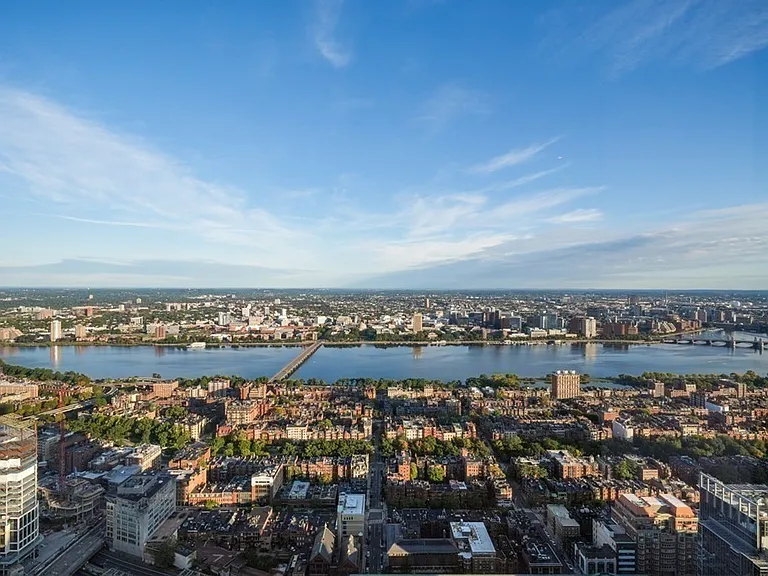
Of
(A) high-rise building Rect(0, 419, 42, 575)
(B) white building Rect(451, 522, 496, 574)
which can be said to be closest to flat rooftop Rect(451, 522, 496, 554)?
(B) white building Rect(451, 522, 496, 574)

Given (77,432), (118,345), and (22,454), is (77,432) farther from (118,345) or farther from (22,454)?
(118,345)

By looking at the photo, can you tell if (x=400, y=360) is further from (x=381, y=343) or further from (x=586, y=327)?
(x=586, y=327)

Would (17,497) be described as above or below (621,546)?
above

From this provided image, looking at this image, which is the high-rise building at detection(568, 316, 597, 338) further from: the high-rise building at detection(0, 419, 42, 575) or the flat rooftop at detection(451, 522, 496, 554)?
the high-rise building at detection(0, 419, 42, 575)

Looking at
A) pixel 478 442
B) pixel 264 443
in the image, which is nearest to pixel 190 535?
pixel 264 443

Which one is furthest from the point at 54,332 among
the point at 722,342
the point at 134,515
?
the point at 722,342
